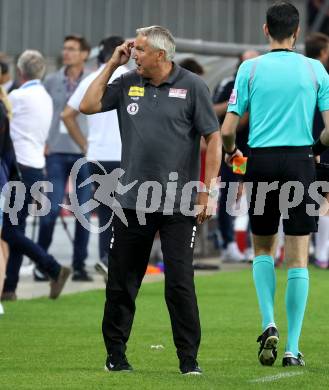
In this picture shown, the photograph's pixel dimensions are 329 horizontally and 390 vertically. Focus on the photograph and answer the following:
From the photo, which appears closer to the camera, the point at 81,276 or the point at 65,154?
the point at 81,276

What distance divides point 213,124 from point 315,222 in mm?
1032

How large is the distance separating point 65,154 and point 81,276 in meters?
1.31

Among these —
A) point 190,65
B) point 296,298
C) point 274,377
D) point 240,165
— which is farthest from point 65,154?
point 274,377

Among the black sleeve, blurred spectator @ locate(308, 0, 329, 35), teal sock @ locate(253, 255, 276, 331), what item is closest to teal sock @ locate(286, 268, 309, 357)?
teal sock @ locate(253, 255, 276, 331)

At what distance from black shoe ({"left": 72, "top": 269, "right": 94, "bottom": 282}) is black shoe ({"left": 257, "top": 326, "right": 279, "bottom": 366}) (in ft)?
21.6

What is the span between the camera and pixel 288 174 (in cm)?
906

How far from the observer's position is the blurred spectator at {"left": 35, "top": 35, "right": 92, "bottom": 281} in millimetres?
15242

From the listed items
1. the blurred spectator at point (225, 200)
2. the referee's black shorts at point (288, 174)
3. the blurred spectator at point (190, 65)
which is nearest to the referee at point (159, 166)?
the referee's black shorts at point (288, 174)

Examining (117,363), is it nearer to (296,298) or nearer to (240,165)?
(296,298)

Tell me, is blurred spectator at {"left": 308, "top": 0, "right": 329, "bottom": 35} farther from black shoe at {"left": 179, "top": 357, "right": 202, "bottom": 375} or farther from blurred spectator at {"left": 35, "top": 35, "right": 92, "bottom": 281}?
black shoe at {"left": 179, "top": 357, "right": 202, "bottom": 375}

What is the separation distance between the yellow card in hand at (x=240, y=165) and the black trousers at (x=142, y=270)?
0.74 metres

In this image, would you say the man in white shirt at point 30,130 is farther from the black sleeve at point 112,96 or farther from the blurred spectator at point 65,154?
the black sleeve at point 112,96

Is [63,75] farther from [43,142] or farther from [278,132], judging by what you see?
[278,132]

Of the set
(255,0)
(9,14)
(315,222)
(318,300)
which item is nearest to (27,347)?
(315,222)
